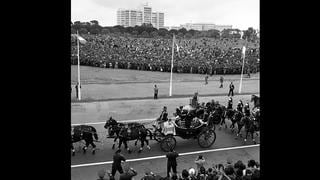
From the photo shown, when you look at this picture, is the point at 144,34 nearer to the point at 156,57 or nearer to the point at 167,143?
the point at 156,57

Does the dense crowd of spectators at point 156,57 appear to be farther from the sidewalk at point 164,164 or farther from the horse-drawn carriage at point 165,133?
the sidewalk at point 164,164

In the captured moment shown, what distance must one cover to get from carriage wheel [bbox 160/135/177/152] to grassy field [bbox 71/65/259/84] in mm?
21112

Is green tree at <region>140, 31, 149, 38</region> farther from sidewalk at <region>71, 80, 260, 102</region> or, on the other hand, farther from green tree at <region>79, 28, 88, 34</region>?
sidewalk at <region>71, 80, 260, 102</region>

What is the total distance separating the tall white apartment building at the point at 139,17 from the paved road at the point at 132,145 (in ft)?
403

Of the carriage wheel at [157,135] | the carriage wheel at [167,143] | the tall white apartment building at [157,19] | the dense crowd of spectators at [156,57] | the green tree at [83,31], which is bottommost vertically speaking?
the carriage wheel at [167,143]

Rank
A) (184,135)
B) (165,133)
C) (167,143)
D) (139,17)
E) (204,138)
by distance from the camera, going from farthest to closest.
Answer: (139,17)
(204,138)
(184,135)
(167,143)
(165,133)

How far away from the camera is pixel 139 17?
150375mm

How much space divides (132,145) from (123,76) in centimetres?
2546

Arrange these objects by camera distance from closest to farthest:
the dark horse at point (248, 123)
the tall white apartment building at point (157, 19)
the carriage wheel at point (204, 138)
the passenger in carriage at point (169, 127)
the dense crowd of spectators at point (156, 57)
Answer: the passenger in carriage at point (169, 127) → the carriage wheel at point (204, 138) → the dark horse at point (248, 123) → the dense crowd of spectators at point (156, 57) → the tall white apartment building at point (157, 19)

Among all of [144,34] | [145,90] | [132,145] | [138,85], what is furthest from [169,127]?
[144,34]

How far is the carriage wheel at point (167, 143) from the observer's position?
44.7 feet

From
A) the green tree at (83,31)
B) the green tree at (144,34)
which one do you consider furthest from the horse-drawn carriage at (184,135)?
the green tree at (144,34)
